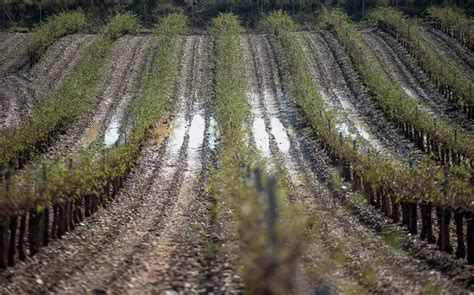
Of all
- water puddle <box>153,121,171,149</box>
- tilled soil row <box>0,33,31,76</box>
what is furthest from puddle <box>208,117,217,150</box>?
tilled soil row <box>0,33,31,76</box>

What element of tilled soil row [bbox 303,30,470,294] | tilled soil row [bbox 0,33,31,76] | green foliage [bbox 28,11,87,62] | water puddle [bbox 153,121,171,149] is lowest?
water puddle [bbox 153,121,171,149]

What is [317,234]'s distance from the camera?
19219mm

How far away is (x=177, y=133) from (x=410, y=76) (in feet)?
65.0

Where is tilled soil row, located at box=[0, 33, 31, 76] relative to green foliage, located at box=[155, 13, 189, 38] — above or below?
above

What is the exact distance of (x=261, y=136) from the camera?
35000 mm

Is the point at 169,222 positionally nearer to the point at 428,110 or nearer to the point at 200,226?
the point at 200,226

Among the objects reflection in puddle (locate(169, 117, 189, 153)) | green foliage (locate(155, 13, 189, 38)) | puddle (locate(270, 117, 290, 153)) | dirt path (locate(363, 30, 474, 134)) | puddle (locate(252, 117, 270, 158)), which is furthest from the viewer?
green foliage (locate(155, 13, 189, 38))

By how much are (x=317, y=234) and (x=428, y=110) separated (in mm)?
21853

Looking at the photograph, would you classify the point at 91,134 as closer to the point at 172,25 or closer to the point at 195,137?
the point at 195,137

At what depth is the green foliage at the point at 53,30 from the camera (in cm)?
5081

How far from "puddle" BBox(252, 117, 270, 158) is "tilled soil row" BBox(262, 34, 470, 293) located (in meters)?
9.46

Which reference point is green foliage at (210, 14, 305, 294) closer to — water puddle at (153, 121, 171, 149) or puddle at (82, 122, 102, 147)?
water puddle at (153, 121, 171, 149)

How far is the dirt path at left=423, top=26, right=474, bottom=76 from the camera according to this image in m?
47.3

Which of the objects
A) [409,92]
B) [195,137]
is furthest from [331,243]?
[409,92]
